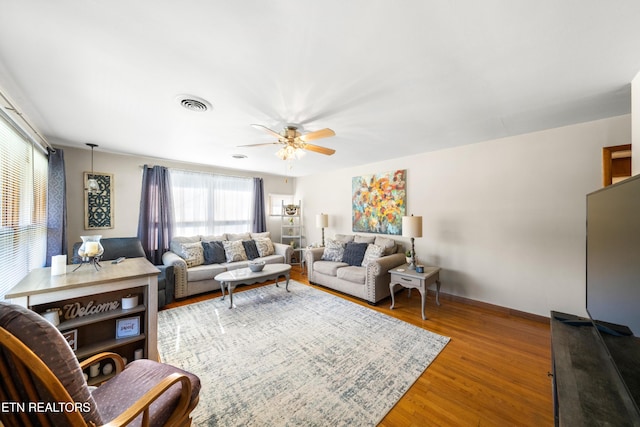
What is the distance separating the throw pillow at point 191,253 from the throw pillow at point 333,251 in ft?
7.43

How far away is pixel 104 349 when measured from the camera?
162 centimetres

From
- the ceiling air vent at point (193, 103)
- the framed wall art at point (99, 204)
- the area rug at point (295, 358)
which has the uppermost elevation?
the ceiling air vent at point (193, 103)

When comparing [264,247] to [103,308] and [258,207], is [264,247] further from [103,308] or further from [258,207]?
[103,308]

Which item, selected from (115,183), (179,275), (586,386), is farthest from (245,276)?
(586,386)

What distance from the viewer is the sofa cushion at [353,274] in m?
3.40

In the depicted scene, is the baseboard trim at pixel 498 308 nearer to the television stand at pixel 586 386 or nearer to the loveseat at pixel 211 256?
the television stand at pixel 586 386

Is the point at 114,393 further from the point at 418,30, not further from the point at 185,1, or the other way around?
the point at 418,30

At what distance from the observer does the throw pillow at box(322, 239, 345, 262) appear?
4.17 m

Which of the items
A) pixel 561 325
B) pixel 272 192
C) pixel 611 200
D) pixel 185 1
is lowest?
pixel 561 325

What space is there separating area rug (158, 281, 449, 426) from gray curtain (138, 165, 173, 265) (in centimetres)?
146

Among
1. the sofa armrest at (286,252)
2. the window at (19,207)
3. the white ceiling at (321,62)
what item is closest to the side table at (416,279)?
the white ceiling at (321,62)

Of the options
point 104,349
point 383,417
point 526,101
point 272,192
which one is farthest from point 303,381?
point 272,192

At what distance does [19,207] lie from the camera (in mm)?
2037

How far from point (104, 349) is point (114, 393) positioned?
69 cm
